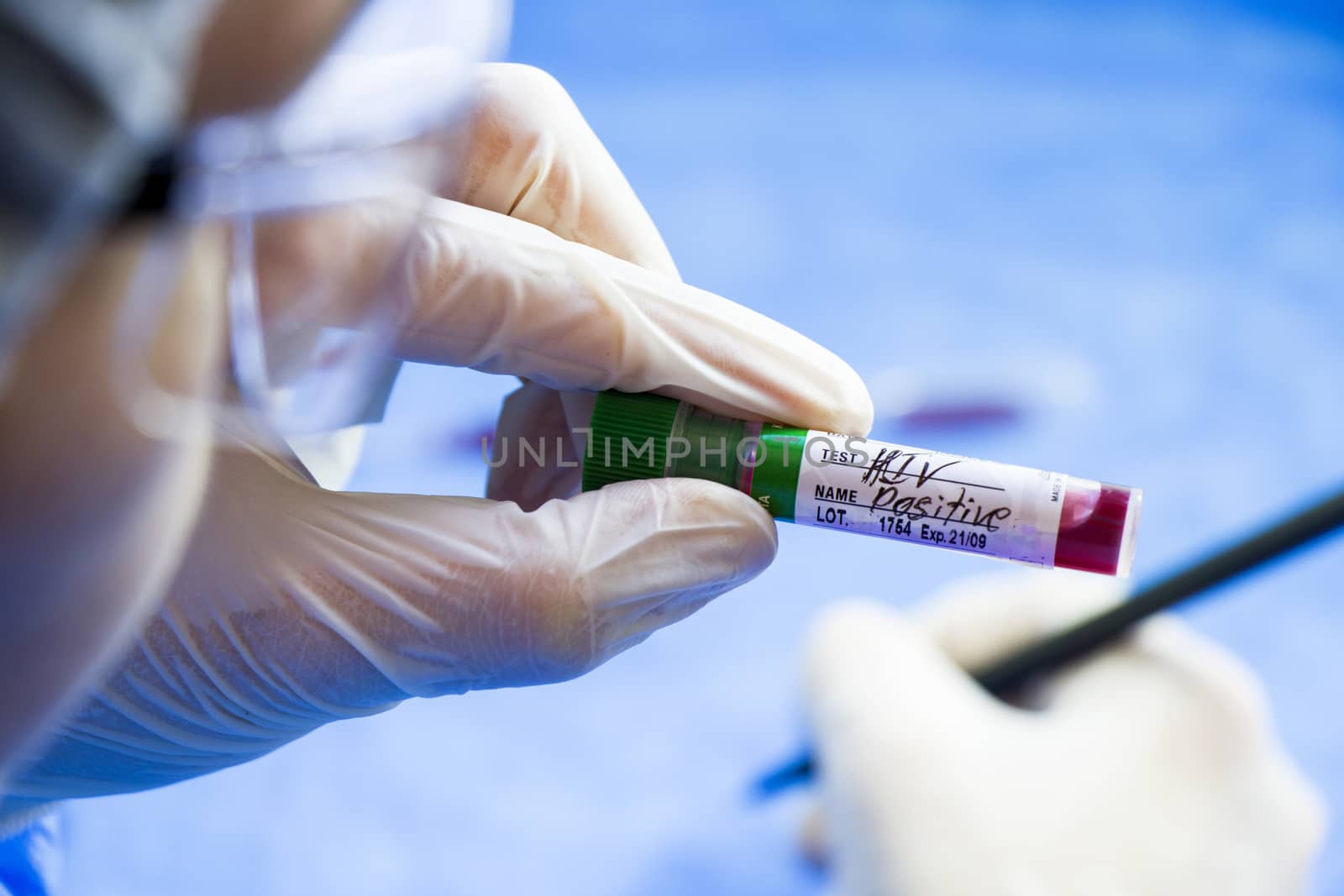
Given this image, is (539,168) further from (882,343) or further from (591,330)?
(882,343)

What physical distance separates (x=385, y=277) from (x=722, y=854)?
31.8 inches

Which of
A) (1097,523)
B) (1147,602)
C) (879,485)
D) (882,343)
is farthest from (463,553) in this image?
(882,343)

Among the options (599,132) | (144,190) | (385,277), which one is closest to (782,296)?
(599,132)

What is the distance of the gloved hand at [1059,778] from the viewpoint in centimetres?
92

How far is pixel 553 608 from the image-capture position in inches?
27.0

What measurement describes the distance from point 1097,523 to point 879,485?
0.15 m

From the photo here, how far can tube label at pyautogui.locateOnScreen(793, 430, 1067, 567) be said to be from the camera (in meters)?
0.69

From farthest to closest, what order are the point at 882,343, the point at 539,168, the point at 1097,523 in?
1. the point at 882,343
2. the point at 539,168
3. the point at 1097,523

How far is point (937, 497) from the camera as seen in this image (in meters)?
0.69

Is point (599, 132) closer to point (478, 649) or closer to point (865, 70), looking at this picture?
point (865, 70)

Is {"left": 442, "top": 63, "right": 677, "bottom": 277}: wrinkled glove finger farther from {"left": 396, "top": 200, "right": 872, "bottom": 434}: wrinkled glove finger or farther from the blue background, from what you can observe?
the blue background

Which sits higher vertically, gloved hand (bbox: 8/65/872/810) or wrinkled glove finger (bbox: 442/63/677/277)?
wrinkled glove finger (bbox: 442/63/677/277)

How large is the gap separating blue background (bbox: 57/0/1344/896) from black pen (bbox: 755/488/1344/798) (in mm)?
182

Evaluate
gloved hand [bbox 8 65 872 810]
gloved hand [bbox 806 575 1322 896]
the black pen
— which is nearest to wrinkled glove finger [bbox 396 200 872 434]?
gloved hand [bbox 8 65 872 810]
